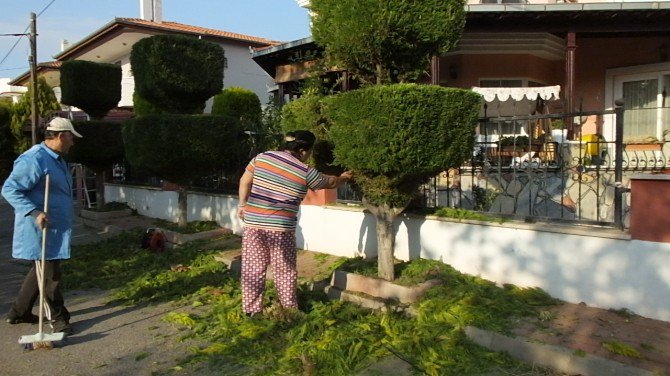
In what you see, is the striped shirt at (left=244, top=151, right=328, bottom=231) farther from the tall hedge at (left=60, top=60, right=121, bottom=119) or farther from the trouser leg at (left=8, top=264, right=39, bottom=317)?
the tall hedge at (left=60, top=60, right=121, bottom=119)

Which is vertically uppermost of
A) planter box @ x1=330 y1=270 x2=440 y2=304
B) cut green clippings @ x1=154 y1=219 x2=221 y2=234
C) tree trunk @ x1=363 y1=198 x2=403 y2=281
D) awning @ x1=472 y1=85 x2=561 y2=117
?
awning @ x1=472 y1=85 x2=561 y2=117

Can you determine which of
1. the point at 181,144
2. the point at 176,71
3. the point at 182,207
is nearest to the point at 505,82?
the point at 176,71

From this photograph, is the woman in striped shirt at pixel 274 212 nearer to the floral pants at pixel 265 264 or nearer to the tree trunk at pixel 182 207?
the floral pants at pixel 265 264

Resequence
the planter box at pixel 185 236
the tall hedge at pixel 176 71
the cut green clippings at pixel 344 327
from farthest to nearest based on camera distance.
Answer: the tall hedge at pixel 176 71 → the planter box at pixel 185 236 → the cut green clippings at pixel 344 327

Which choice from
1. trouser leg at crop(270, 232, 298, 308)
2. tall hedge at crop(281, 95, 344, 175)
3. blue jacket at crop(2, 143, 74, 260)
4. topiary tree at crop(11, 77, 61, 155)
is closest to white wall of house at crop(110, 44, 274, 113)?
topiary tree at crop(11, 77, 61, 155)

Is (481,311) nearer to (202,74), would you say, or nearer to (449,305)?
(449,305)

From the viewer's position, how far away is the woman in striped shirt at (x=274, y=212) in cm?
483

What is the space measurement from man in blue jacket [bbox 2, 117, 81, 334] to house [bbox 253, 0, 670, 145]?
6212 millimetres

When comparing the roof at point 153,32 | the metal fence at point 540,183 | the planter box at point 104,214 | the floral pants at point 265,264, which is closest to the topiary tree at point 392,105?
the metal fence at point 540,183

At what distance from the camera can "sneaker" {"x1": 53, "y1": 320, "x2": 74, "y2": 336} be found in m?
4.86

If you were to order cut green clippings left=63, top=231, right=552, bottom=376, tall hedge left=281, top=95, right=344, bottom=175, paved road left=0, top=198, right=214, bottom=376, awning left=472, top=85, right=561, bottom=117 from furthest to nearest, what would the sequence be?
awning left=472, top=85, right=561, bottom=117
tall hedge left=281, top=95, right=344, bottom=175
paved road left=0, top=198, right=214, bottom=376
cut green clippings left=63, top=231, right=552, bottom=376

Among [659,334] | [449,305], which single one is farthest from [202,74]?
[659,334]

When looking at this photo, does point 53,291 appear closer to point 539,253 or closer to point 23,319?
point 23,319

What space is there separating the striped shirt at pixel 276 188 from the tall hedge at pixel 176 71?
4929mm
